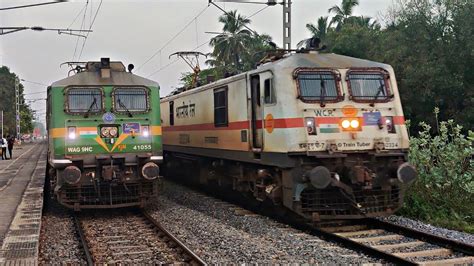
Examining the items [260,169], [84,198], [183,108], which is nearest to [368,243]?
[260,169]

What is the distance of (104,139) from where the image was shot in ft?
40.3

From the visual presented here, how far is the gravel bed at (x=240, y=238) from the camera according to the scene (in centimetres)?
807

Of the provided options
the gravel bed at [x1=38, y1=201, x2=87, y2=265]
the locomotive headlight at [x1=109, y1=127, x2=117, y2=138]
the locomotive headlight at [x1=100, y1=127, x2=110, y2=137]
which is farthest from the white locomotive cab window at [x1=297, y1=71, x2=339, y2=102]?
the gravel bed at [x1=38, y1=201, x2=87, y2=265]

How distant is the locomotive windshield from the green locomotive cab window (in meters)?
4.96

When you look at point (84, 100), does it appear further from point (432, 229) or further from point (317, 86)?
point (432, 229)

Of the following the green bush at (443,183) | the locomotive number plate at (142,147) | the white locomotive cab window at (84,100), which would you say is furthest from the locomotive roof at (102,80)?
the green bush at (443,183)

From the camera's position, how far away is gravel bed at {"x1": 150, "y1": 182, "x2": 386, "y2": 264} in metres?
8.07

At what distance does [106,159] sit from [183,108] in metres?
6.27

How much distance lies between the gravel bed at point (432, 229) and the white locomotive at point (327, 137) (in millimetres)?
439

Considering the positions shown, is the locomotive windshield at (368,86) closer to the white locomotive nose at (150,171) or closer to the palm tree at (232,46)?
the white locomotive nose at (150,171)

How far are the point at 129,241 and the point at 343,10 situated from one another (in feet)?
150

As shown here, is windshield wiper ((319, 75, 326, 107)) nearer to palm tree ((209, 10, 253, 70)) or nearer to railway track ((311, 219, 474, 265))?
railway track ((311, 219, 474, 265))

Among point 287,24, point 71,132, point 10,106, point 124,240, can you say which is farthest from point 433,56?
point 10,106

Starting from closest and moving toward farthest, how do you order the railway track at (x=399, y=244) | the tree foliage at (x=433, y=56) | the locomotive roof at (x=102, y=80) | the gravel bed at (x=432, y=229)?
the railway track at (x=399, y=244), the gravel bed at (x=432, y=229), the locomotive roof at (x=102, y=80), the tree foliage at (x=433, y=56)
